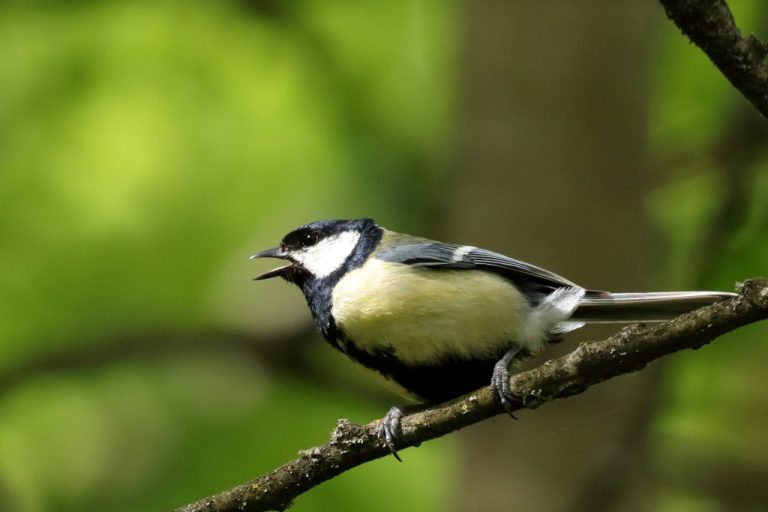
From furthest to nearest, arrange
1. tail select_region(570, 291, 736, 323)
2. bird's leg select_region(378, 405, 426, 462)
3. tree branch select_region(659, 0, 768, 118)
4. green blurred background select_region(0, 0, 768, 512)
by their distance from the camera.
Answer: green blurred background select_region(0, 0, 768, 512)
tail select_region(570, 291, 736, 323)
bird's leg select_region(378, 405, 426, 462)
tree branch select_region(659, 0, 768, 118)

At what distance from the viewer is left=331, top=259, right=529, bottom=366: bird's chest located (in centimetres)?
274

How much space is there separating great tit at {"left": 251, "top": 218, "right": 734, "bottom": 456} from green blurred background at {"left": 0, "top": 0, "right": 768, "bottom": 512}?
0.65 meters

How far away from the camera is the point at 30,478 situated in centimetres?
506

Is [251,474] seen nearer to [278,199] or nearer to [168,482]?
[168,482]

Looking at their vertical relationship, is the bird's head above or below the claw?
above

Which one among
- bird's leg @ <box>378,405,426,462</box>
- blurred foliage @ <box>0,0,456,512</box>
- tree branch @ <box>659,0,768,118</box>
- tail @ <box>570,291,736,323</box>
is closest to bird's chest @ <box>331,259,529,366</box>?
tail @ <box>570,291,736,323</box>

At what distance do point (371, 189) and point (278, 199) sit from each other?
83 centimetres

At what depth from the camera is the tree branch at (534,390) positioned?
1637 mm

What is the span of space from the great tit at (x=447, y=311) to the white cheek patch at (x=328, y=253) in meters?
0.04

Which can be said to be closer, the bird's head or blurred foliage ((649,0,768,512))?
the bird's head

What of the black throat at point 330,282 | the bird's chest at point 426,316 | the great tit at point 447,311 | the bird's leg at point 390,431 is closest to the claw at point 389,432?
the bird's leg at point 390,431

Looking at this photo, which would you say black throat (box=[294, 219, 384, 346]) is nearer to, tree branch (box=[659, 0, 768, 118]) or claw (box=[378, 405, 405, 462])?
claw (box=[378, 405, 405, 462])

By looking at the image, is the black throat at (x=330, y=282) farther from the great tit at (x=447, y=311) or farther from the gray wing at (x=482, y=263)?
the gray wing at (x=482, y=263)

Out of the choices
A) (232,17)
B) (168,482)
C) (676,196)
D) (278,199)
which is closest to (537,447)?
(676,196)
